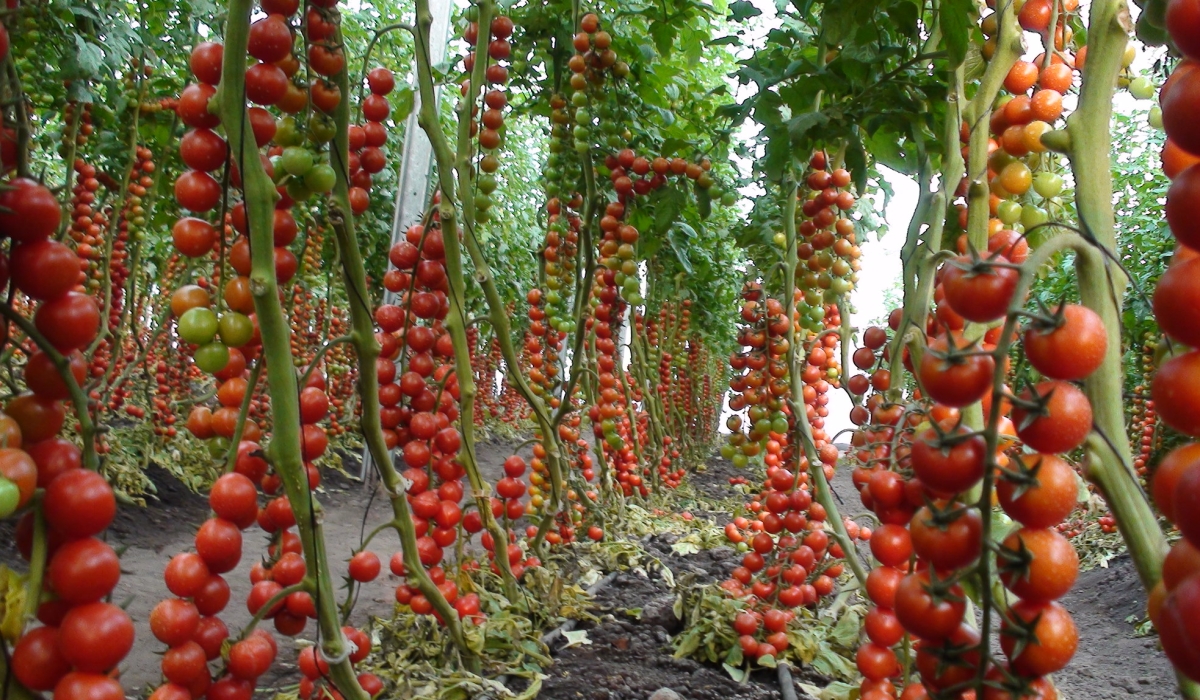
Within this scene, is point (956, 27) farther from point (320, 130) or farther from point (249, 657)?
point (249, 657)

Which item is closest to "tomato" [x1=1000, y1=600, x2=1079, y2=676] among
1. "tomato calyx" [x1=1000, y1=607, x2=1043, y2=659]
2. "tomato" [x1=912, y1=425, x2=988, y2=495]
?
"tomato calyx" [x1=1000, y1=607, x2=1043, y2=659]

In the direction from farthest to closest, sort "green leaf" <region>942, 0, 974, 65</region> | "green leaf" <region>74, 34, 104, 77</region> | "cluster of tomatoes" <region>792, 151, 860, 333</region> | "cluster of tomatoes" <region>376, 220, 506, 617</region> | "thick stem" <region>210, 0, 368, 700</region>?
"green leaf" <region>74, 34, 104, 77</region> < "cluster of tomatoes" <region>792, 151, 860, 333</region> < "cluster of tomatoes" <region>376, 220, 506, 617</region> < "green leaf" <region>942, 0, 974, 65</region> < "thick stem" <region>210, 0, 368, 700</region>

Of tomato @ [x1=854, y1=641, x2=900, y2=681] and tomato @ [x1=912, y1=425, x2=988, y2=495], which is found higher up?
tomato @ [x1=912, y1=425, x2=988, y2=495]

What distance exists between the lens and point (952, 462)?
57cm

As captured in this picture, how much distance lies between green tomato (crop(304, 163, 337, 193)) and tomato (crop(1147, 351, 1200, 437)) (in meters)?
0.96

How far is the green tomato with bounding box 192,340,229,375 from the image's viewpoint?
949 millimetres

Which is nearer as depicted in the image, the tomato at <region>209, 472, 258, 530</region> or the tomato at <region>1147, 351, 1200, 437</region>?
the tomato at <region>1147, 351, 1200, 437</region>

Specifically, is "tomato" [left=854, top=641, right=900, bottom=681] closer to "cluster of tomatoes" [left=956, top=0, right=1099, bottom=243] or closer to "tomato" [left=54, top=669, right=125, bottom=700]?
"cluster of tomatoes" [left=956, top=0, right=1099, bottom=243]

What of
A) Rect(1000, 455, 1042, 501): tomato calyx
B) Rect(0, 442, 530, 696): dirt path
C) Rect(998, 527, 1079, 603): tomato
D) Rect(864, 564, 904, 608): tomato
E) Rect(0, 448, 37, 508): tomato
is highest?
Rect(1000, 455, 1042, 501): tomato calyx

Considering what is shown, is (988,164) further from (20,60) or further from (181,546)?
(181,546)

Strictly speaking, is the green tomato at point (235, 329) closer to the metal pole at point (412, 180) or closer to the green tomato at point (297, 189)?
the green tomato at point (297, 189)

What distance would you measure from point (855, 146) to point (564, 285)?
1416mm

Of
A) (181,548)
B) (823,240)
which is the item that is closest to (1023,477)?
(823,240)

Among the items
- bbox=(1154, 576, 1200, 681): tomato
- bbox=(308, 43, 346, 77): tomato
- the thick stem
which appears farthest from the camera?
bbox=(308, 43, 346, 77): tomato
